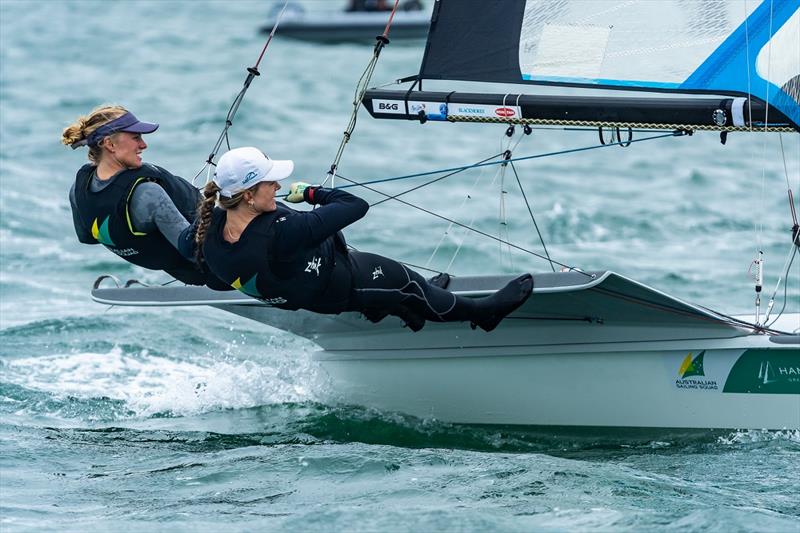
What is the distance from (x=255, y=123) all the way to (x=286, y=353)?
763 cm

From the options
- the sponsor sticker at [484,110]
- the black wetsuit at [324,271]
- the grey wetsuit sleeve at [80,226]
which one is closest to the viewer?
the black wetsuit at [324,271]

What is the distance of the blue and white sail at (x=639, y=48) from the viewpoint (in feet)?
15.8

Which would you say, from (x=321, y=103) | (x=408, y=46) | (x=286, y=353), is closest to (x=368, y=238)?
(x=286, y=353)

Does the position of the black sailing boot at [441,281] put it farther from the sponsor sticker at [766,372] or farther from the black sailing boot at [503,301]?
the sponsor sticker at [766,372]

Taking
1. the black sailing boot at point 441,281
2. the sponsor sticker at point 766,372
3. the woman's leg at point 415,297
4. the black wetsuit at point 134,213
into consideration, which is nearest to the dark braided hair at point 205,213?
the black wetsuit at point 134,213

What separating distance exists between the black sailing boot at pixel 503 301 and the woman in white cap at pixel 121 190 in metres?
0.99

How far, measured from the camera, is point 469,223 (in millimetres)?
9719

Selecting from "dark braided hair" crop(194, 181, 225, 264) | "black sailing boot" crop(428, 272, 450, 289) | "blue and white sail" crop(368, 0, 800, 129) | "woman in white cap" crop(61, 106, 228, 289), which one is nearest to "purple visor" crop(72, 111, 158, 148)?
"woman in white cap" crop(61, 106, 228, 289)

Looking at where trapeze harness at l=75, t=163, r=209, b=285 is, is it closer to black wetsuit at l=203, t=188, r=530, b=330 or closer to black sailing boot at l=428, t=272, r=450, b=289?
black wetsuit at l=203, t=188, r=530, b=330

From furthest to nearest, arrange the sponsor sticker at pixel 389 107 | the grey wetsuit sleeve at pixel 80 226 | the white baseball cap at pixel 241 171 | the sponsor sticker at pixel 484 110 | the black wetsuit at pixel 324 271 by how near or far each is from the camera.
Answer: the sponsor sticker at pixel 389 107 → the sponsor sticker at pixel 484 110 → the grey wetsuit sleeve at pixel 80 226 → the black wetsuit at pixel 324 271 → the white baseball cap at pixel 241 171

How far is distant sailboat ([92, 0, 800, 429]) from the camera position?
4.86 metres

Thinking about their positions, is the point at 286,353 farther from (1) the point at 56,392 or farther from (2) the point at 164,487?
(2) the point at 164,487

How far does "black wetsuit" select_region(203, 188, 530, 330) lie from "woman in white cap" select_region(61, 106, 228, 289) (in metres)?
0.33

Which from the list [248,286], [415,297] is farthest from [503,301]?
[248,286]
